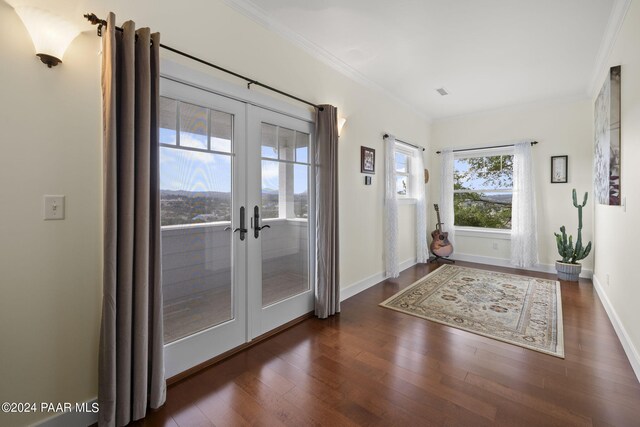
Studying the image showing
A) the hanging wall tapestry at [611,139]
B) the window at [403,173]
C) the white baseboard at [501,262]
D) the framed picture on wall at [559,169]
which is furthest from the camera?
Result: the window at [403,173]

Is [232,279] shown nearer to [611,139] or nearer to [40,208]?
[40,208]

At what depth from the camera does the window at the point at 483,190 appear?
5262 millimetres

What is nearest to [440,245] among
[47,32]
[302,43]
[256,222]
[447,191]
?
[447,191]

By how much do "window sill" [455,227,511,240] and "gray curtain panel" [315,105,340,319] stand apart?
11.9 feet

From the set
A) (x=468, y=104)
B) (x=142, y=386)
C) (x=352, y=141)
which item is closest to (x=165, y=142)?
(x=142, y=386)

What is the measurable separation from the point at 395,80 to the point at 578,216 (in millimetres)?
3403

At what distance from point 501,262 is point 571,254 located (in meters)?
1.06

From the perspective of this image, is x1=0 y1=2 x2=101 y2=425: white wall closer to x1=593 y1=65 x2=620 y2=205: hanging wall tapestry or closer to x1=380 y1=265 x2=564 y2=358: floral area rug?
x1=380 y1=265 x2=564 y2=358: floral area rug

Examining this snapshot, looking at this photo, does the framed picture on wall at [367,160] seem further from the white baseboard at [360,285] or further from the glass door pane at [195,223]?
the glass door pane at [195,223]

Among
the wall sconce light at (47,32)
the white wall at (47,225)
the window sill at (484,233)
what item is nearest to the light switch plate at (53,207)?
the white wall at (47,225)

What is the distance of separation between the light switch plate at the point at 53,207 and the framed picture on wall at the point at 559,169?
19.6ft

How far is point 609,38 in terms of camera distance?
9.18ft

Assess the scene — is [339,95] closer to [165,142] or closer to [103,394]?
[165,142]

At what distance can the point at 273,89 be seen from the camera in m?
2.55
